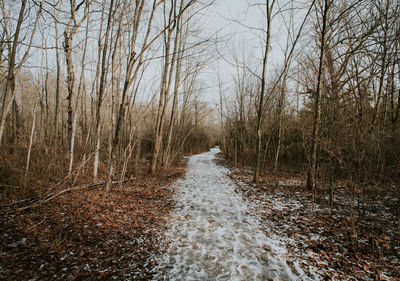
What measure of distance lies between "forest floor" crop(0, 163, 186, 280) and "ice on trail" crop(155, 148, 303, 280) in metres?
0.32

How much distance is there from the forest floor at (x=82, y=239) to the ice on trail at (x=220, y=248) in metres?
0.32

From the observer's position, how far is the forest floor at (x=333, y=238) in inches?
99.0

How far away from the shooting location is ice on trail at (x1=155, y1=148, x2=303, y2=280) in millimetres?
2461

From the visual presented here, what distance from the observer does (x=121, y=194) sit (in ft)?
18.1

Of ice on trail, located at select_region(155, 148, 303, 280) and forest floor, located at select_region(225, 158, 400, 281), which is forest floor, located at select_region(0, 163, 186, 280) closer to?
ice on trail, located at select_region(155, 148, 303, 280)

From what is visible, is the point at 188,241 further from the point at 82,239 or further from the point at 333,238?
the point at 333,238

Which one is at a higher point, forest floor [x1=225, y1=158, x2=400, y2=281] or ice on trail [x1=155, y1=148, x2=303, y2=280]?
forest floor [x1=225, y1=158, x2=400, y2=281]

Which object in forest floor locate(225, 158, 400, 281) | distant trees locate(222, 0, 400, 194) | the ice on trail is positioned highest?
distant trees locate(222, 0, 400, 194)

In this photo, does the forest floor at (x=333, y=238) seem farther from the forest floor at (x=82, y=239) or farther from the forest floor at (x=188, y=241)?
the forest floor at (x=82, y=239)

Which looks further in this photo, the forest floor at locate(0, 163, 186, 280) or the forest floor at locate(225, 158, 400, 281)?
the forest floor at locate(225, 158, 400, 281)

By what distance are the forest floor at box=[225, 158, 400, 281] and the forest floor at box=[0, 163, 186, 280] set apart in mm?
2281

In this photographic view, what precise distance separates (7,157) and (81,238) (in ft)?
13.8

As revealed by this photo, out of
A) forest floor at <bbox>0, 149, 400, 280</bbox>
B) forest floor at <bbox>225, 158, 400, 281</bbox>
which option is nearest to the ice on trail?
forest floor at <bbox>0, 149, 400, 280</bbox>

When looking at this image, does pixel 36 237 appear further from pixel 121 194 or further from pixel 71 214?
pixel 121 194
